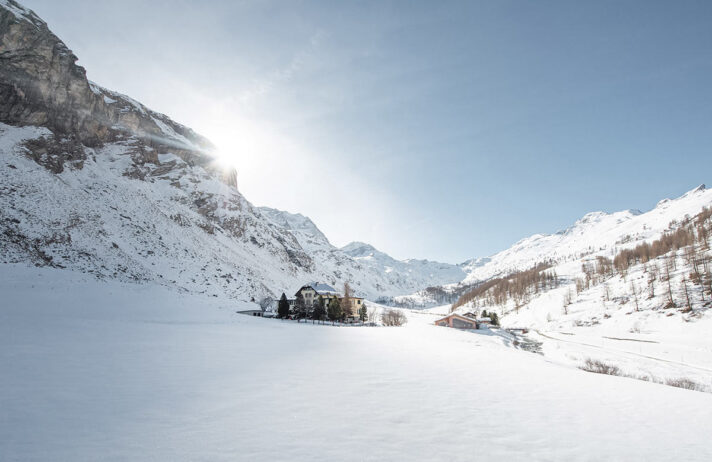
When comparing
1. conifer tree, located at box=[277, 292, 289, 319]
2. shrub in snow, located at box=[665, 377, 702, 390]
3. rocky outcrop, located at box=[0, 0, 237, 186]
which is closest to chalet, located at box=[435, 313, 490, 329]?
conifer tree, located at box=[277, 292, 289, 319]

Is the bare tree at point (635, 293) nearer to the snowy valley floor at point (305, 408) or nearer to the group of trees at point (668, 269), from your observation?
the group of trees at point (668, 269)

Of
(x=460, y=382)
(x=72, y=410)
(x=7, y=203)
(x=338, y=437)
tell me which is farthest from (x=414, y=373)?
(x=7, y=203)

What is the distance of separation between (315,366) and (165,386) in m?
6.64

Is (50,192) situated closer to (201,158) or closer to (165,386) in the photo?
(165,386)

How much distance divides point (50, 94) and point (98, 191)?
1242 inches

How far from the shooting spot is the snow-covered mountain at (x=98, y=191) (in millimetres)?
47312

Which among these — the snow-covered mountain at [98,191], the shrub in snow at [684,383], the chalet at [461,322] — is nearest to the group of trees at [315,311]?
the snow-covered mountain at [98,191]

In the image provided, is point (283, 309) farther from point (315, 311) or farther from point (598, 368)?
point (598, 368)

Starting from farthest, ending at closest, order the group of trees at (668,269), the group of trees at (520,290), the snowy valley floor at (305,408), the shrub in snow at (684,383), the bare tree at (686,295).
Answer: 1. the group of trees at (520,290)
2. the group of trees at (668,269)
3. the bare tree at (686,295)
4. the shrub in snow at (684,383)
5. the snowy valley floor at (305,408)

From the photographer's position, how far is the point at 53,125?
233 feet

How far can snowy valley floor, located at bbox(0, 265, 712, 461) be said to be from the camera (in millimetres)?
5918

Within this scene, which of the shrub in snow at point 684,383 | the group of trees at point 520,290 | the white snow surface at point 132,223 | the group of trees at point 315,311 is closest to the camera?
the shrub in snow at point 684,383

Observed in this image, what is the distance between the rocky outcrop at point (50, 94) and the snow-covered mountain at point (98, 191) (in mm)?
235

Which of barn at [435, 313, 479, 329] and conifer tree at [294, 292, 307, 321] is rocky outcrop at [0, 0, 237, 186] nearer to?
conifer tree at [294, 292, 307, 321]
